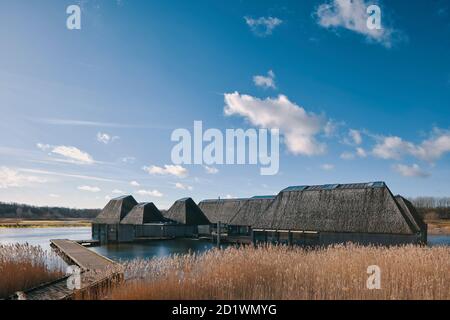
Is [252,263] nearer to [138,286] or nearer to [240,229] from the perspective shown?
[138,286]

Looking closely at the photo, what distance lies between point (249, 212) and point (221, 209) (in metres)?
6.05

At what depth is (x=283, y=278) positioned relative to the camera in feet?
28.6

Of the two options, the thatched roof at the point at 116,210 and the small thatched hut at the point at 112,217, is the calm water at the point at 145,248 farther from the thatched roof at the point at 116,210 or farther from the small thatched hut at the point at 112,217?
the thatched roof at the point at 116,210

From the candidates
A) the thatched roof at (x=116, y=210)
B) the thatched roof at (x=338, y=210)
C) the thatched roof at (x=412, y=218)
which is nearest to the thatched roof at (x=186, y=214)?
the thatched roof at (x=116, y=210)

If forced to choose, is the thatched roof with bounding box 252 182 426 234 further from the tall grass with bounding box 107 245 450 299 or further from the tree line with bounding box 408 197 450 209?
the tree line with bounding box 408 197 450 209

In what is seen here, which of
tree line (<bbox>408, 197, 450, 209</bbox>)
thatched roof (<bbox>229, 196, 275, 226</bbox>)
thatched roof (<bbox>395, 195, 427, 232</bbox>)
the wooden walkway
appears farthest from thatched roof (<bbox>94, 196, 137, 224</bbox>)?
tree line (<bbox>408, 197, 450, 209</bbox>)

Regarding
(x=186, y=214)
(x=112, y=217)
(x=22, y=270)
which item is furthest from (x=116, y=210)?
(x=22, y=270)

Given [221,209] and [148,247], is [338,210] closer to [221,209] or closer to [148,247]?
[148,247]

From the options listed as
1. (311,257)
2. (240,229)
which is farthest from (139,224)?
(311,257)

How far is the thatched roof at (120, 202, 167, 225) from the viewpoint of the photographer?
36.5 metres

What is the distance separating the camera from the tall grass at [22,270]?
1026 centimetres

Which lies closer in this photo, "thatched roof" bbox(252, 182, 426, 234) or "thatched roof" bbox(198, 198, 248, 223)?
"thatched roof" bbox(252, 182, 426, 234)

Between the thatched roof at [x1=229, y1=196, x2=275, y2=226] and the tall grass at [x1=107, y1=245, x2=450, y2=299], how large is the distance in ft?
84.8
